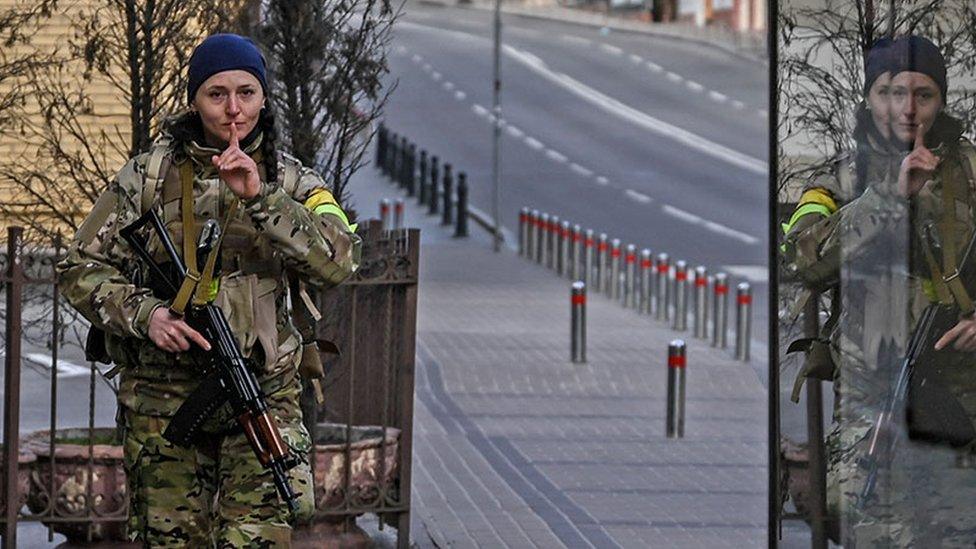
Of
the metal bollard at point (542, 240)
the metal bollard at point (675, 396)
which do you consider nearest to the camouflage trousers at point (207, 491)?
the metal bollard at point (675, 396)

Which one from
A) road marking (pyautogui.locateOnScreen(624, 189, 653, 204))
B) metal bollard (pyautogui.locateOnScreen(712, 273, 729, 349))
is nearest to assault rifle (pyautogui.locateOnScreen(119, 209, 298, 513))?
metal bollard (pyautogui.locateOnScreen(712, 273, 729, 349))

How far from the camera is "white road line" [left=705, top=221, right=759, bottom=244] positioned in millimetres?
33094

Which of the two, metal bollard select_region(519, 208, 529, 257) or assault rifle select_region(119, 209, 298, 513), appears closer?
assault rifle select_region(119, 209, 298, 513)

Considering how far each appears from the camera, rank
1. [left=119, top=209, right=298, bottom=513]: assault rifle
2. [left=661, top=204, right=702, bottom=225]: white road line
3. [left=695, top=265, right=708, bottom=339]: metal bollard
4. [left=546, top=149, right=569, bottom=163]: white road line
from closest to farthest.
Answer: [left=119, top=209, right=298, bottom=513]: assault rifle
[left=695, top=265, right=708, bottom=339]: metal bollard
[left=661, top=204, right=702, bottom=225]: white road line
[left=546, top=149, right=569, bottom=163]: white road line

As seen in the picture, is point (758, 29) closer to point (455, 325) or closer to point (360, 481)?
point (455, 325)

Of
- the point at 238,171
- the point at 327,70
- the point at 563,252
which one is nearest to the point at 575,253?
the point at 563,252

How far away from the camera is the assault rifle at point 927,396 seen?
15.9 ft

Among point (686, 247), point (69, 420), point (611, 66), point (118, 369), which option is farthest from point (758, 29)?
point (118, 369)

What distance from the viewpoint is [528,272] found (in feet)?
92.1

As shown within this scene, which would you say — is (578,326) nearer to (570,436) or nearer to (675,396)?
(675,396)

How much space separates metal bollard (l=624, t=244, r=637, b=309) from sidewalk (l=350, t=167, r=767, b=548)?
177 mm

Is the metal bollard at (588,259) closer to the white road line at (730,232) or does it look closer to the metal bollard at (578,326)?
the white road line at (730,232)

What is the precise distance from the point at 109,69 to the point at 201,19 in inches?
17.7

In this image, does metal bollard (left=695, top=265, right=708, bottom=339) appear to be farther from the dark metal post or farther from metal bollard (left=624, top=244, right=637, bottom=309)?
the dark metal post
